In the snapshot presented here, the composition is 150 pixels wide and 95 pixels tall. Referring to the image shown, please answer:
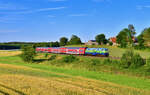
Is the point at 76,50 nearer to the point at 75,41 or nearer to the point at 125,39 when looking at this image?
the point at 125,39

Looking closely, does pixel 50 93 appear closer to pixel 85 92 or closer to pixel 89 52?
pixel 85 92

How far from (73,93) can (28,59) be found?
41.7 meters

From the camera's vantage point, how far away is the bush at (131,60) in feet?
106

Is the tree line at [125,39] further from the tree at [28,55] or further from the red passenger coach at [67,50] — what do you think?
the tree at [28,55]

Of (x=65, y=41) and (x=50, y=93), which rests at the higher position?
(x=65, y=41)

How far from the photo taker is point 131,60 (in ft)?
109

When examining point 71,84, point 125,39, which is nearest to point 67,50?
point 71,84

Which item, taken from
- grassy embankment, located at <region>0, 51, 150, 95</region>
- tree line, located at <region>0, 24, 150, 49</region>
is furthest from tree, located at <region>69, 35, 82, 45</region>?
grassy embankment, located at <region>0, 51, 150, 95</region>

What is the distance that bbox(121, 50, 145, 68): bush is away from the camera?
32391 mm

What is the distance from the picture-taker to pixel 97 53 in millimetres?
49500

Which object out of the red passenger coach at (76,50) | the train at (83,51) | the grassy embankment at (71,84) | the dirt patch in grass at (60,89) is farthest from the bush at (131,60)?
the red passenger coach at (76,50)

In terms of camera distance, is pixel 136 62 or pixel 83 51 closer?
pixel 136 62

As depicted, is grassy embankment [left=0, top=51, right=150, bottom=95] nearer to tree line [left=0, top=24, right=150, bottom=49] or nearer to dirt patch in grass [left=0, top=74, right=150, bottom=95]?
dirt patch in grass [left=0, top=74, right=150, bottom=95]

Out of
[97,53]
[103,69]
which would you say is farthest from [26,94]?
[97,53]
